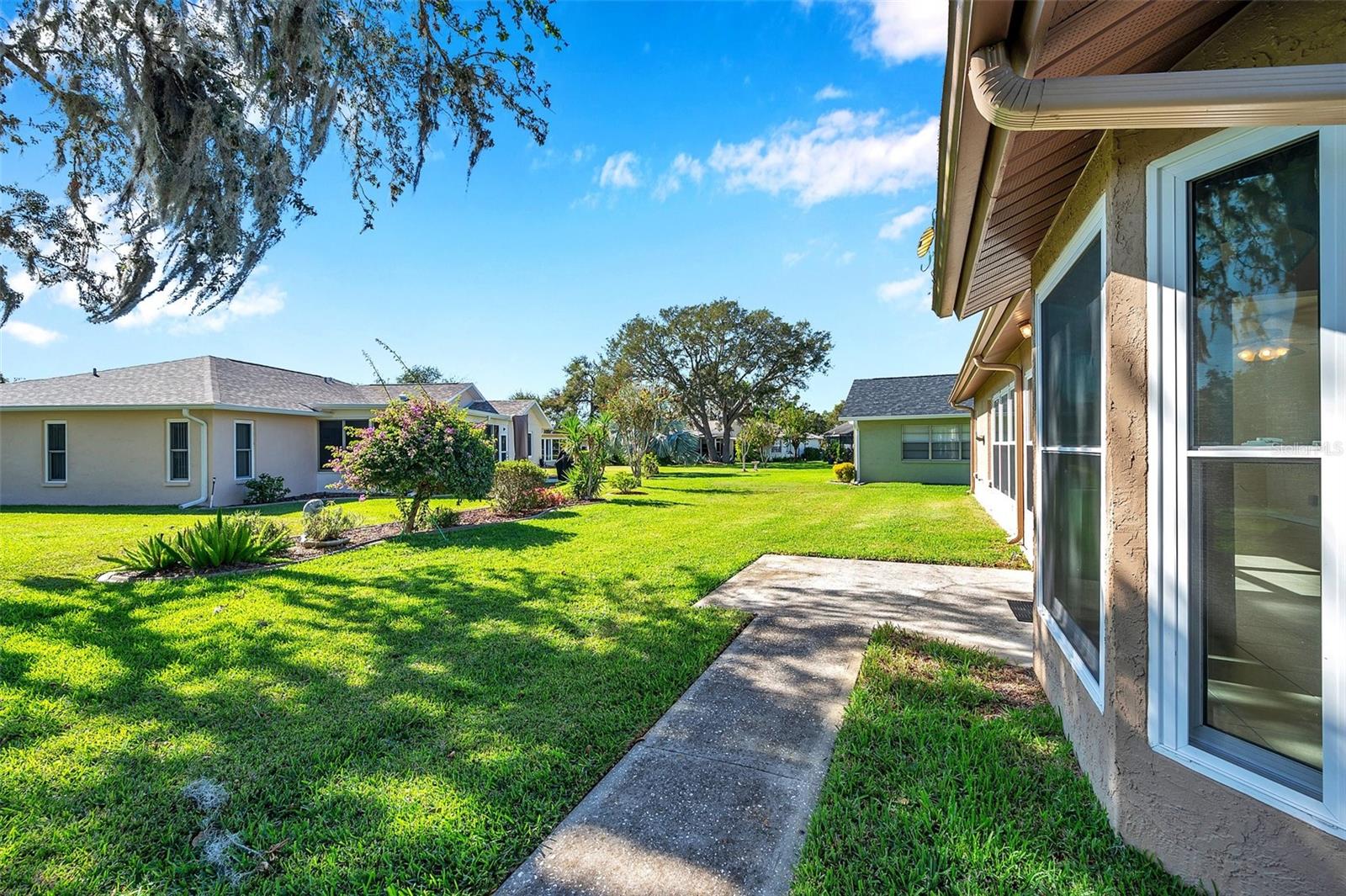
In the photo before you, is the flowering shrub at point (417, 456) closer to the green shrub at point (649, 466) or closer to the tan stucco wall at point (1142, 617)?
the tan stucco wall at point (1142, 617)

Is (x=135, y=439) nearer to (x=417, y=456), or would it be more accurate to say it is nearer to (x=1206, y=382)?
(x=417, y=456)

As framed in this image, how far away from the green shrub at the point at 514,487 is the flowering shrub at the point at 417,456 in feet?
7.42

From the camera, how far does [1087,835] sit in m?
2.17

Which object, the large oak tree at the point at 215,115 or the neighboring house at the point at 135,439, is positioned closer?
the large oak tree at the point at 215,115

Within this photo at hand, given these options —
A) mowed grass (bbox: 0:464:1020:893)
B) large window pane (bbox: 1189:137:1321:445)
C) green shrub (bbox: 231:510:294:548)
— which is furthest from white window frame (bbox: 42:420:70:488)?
large window pane (bbox: 1189:137:1321:445)

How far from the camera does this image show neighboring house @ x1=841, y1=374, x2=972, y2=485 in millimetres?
20047

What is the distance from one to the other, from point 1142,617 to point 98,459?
2022 centimetres

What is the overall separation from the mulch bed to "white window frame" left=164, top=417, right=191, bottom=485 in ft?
23.3

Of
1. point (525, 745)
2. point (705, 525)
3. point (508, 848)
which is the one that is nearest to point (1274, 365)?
point (508, 848)

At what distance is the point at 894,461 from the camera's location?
2138 cm

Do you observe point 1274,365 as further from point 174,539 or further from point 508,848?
point 174,539

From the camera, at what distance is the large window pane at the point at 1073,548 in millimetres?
2479

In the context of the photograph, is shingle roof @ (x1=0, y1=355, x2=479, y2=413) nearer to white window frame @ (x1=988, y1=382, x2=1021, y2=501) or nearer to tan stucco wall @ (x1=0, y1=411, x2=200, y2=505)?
tan stucco wall @ (x1=0, y1=411, x2=200, y2=505)

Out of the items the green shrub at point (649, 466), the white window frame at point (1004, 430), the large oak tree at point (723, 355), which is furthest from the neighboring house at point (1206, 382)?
the large oak tree at point (723, 355)
